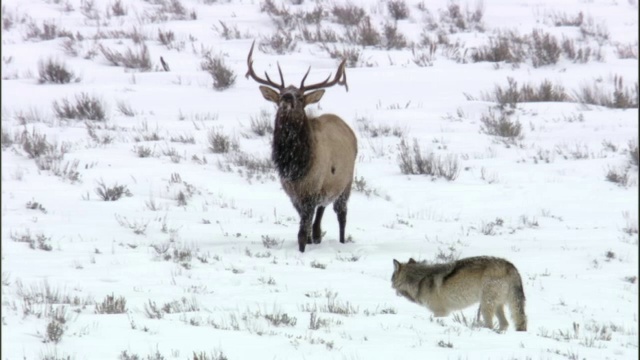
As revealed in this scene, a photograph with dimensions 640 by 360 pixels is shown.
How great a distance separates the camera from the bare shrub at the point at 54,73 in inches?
719

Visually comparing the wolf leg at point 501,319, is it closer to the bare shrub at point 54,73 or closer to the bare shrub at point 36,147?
the bare shrub at point 36,147

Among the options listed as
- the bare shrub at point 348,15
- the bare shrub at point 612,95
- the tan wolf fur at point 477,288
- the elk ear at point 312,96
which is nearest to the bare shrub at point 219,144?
the elk ear at point 312,96

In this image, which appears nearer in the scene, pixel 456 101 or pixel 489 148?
pixel 489 148

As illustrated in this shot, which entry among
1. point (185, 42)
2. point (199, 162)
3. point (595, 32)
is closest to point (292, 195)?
point (199, 162)

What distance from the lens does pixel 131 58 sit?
19766 millimetres

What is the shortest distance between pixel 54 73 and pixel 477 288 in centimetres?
1353

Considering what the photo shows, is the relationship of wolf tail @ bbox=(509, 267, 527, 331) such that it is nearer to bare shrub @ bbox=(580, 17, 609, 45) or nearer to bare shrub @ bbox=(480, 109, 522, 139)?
bare shrub @ bbox=(480, 109, 522, 139)

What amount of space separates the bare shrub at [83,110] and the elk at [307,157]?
6094mm

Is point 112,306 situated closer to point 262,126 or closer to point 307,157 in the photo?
point 307,157

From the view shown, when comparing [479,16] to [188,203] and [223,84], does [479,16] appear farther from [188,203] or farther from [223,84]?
[188,203]

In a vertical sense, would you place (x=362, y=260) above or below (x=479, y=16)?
below

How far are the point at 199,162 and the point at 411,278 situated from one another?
22.0 ft

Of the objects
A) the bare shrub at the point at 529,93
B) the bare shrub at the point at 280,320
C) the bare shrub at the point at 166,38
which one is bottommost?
the bare shrub at the point at 280,320

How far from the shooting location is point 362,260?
9141 mm
